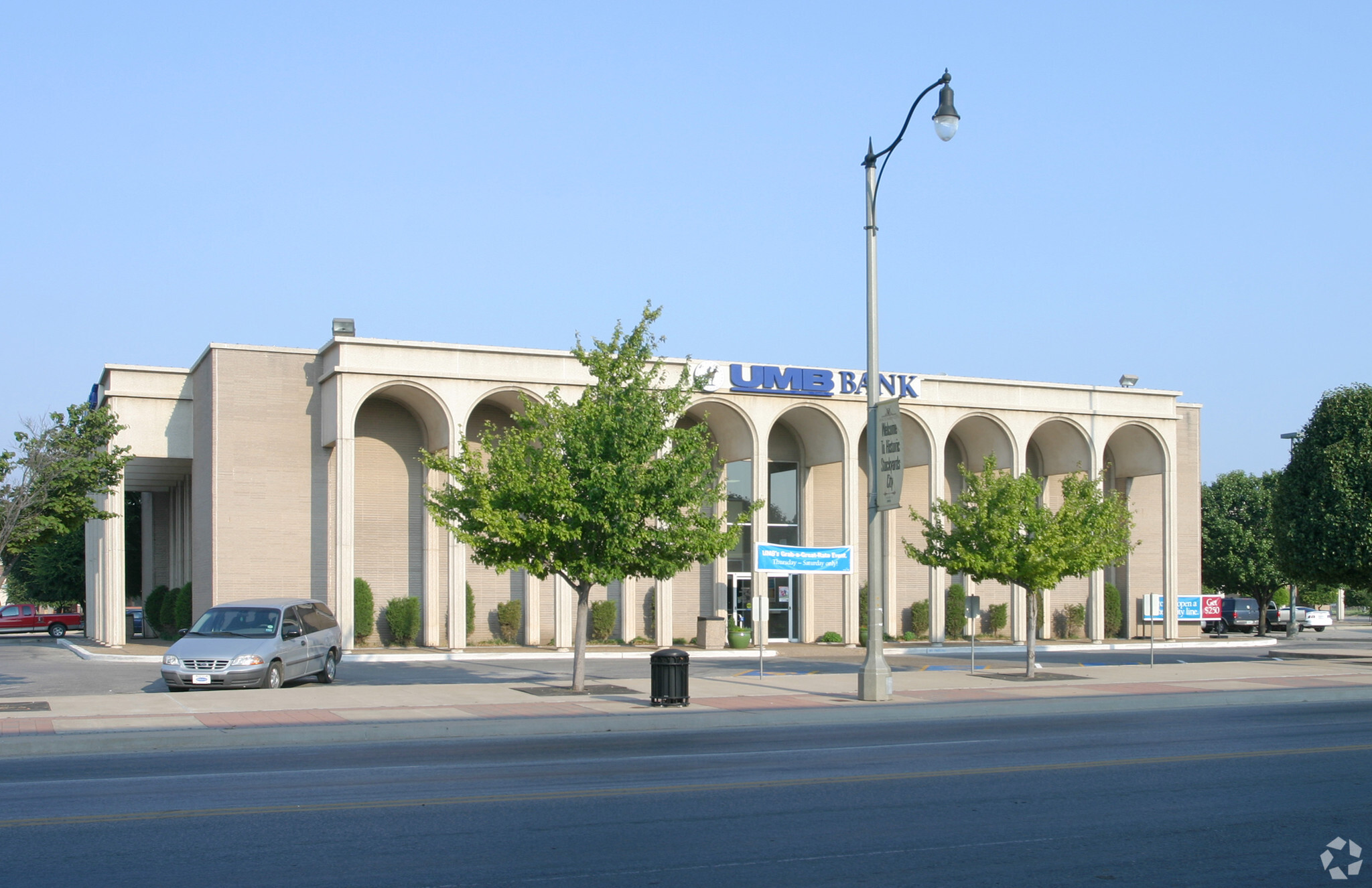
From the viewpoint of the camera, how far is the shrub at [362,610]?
112 feet

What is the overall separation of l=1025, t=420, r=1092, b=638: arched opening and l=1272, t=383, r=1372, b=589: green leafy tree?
8.16 metres

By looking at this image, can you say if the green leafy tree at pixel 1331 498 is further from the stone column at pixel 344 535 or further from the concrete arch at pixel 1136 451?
the stone column at pixel 344 535

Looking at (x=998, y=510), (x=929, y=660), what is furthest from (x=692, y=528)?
(x=929, y=660)

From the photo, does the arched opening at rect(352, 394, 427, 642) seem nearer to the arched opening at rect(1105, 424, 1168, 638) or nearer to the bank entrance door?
the bank entrance door

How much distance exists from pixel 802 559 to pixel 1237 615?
37244 mm

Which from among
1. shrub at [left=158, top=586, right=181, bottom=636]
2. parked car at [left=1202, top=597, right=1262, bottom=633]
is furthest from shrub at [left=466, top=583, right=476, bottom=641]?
parked car at [left=1202, top=597, right=1262, bottom=633]

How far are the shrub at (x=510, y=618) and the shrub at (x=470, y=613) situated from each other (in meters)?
0.76

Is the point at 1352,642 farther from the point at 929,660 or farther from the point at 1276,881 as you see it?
the point at 1276,881

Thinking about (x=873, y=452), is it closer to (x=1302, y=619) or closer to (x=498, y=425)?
(x=498, y=425)

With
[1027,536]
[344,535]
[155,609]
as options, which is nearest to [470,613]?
[344,535]

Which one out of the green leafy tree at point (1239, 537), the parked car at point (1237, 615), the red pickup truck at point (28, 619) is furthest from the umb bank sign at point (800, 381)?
the red pickup truck at point (28, 619)

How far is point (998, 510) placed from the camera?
26562 millimetres

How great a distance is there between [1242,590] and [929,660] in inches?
1460

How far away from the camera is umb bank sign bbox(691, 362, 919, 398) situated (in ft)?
122
